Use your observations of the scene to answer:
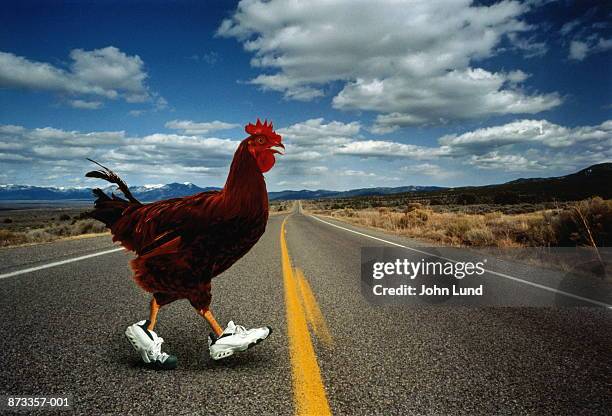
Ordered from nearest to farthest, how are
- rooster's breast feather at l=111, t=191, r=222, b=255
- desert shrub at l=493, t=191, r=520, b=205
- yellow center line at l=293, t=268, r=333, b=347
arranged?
rooster's breast feather at l=111, t=191, r=222, b=255
yellow center line at l=293, t=268, r=333, b=347
desert shrub at l=493, t=191, r=520, b=205

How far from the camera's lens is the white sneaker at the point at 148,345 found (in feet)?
7.39

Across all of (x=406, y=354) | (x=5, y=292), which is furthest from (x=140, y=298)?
(x=406, y=354)

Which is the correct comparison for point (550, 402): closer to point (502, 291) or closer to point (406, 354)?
point (406, 354)

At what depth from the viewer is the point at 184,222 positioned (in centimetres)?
198

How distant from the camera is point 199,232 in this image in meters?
1.97

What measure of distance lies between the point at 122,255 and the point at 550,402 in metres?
7.97

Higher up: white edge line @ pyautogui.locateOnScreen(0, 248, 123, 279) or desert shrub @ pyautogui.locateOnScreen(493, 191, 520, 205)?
desert shrub @ pyautogui.locateOnScreen(493, 191, 520, 205)

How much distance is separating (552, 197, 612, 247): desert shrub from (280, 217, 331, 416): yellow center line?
8.48m

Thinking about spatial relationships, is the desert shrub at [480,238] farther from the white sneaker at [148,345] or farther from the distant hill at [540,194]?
the white sneaker at [148,345]

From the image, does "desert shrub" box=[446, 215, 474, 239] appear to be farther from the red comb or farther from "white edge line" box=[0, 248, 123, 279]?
the red comb

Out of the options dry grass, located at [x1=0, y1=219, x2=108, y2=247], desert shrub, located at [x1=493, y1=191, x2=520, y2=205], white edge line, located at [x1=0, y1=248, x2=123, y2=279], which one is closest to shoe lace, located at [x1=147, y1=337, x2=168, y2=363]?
white edge line, located at [x1=0, y1=248, x2=123, y2=279]

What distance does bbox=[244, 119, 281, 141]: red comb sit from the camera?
2250 mm

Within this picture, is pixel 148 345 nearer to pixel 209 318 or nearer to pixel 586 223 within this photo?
pixel 209 318
